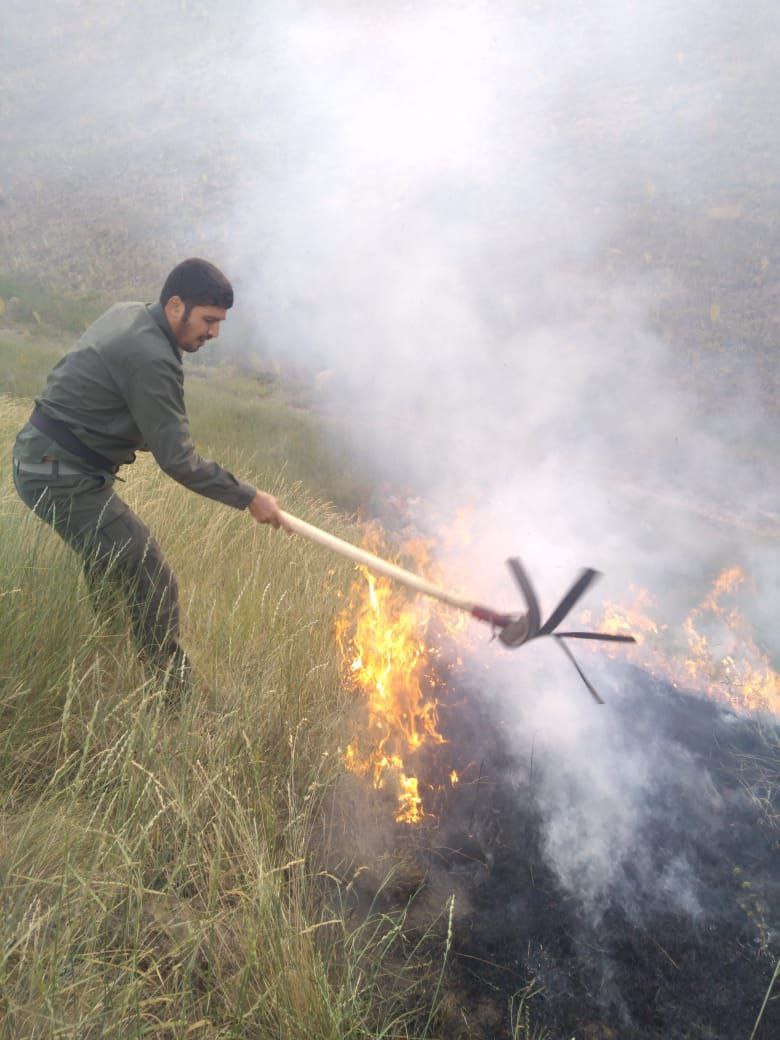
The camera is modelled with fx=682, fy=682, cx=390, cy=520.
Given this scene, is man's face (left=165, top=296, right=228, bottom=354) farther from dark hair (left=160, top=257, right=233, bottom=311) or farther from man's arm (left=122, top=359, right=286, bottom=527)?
man's arm (left=122, top=359, right=286, bottom=527)

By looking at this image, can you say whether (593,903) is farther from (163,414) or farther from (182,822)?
(163,414)

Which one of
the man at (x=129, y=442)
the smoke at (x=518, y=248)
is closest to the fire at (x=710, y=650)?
the smoke at (x=518, y=248)

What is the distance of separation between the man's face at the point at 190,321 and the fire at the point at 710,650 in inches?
125

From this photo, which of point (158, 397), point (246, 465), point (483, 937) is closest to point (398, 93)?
point (246, 465)

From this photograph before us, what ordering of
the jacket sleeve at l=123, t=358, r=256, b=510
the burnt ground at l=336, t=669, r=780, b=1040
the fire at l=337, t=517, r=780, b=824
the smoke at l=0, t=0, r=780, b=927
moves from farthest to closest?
the smoke at l=0, t=0, r=780, b=927 → the fire at l=337, t=517, r=780, b=824 → the jacket sleeve at l=123, t=358, r=256, b=510 → the burnt ground at l=336, t=669, r=780, b=1040

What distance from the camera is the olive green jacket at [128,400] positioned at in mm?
2428

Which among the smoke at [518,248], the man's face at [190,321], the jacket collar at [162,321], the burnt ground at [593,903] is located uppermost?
the smoke at [518,248]

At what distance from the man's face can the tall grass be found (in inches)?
38.1

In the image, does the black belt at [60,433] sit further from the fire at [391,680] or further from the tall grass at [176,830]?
the fire at [391,680]

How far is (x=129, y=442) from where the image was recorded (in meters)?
2.72

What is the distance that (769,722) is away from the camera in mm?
3445

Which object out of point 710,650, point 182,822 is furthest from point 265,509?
point 710,650

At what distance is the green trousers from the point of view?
104 inches

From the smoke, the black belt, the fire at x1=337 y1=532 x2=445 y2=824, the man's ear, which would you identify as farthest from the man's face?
the smoke
